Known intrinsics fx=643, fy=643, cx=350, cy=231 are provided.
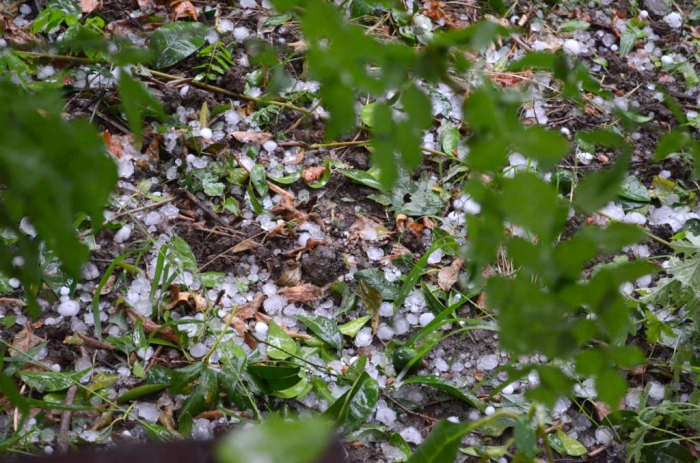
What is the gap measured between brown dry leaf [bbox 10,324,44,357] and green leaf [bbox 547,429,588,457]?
1.03 metres

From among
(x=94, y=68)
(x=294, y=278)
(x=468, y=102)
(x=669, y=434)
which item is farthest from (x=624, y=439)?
(x=94, y=68)

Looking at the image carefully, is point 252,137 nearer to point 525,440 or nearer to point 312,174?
point 312,174

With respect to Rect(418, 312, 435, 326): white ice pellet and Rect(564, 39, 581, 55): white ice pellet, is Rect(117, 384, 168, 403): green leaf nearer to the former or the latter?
Rect(418, 312, 435, 326): white ice pellet

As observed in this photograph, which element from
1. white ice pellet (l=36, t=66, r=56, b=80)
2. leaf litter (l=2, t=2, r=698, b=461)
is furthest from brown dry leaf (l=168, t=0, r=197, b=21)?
white ice pellet (l=36, t=66, r=56, b=80)

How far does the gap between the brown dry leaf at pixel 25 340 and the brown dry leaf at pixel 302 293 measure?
503 millimetres

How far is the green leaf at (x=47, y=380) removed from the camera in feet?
3.99

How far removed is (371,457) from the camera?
1.21m

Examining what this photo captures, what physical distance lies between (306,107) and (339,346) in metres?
0.74

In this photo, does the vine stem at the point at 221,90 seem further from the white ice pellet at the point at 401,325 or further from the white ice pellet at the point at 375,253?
the white ice pellet at the point at 401,325

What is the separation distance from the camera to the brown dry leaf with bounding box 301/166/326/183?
164 cm

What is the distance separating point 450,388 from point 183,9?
4.29 ft

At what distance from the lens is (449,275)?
1.50 metres

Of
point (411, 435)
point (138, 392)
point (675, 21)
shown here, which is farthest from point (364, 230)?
point (675, 21)

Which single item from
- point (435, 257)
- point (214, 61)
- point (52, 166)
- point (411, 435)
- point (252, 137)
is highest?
point (52, 166)
